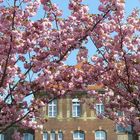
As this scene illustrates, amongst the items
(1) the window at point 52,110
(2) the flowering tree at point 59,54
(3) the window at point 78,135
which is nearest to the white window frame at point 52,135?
(1) the window at point 52,110

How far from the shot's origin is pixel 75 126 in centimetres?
3597

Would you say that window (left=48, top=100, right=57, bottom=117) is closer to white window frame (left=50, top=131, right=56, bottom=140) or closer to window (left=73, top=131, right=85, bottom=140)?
white window frame (left=50, top=131, right=56, bottom=140)

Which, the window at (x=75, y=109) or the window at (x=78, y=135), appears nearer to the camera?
the window at (x=78, y=135)

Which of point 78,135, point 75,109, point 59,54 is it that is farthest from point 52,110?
point 59,54

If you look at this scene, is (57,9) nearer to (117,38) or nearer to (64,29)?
(64,29)

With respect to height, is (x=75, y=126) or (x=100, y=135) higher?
(x=75, y=126)

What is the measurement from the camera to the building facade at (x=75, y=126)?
35562 millimetres

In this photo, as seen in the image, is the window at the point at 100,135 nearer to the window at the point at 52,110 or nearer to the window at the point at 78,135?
the window at the point at 78,135

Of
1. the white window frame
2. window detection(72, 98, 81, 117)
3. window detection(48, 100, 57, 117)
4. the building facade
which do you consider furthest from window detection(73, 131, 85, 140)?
window detection(48, 100, 57, 117)

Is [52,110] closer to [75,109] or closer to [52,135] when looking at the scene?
[75,109]

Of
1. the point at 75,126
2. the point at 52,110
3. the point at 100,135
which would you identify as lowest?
the point at 100,135

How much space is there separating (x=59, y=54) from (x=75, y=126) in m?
24.1

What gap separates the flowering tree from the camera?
1191 cm

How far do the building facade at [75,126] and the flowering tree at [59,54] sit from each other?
21671 mm
